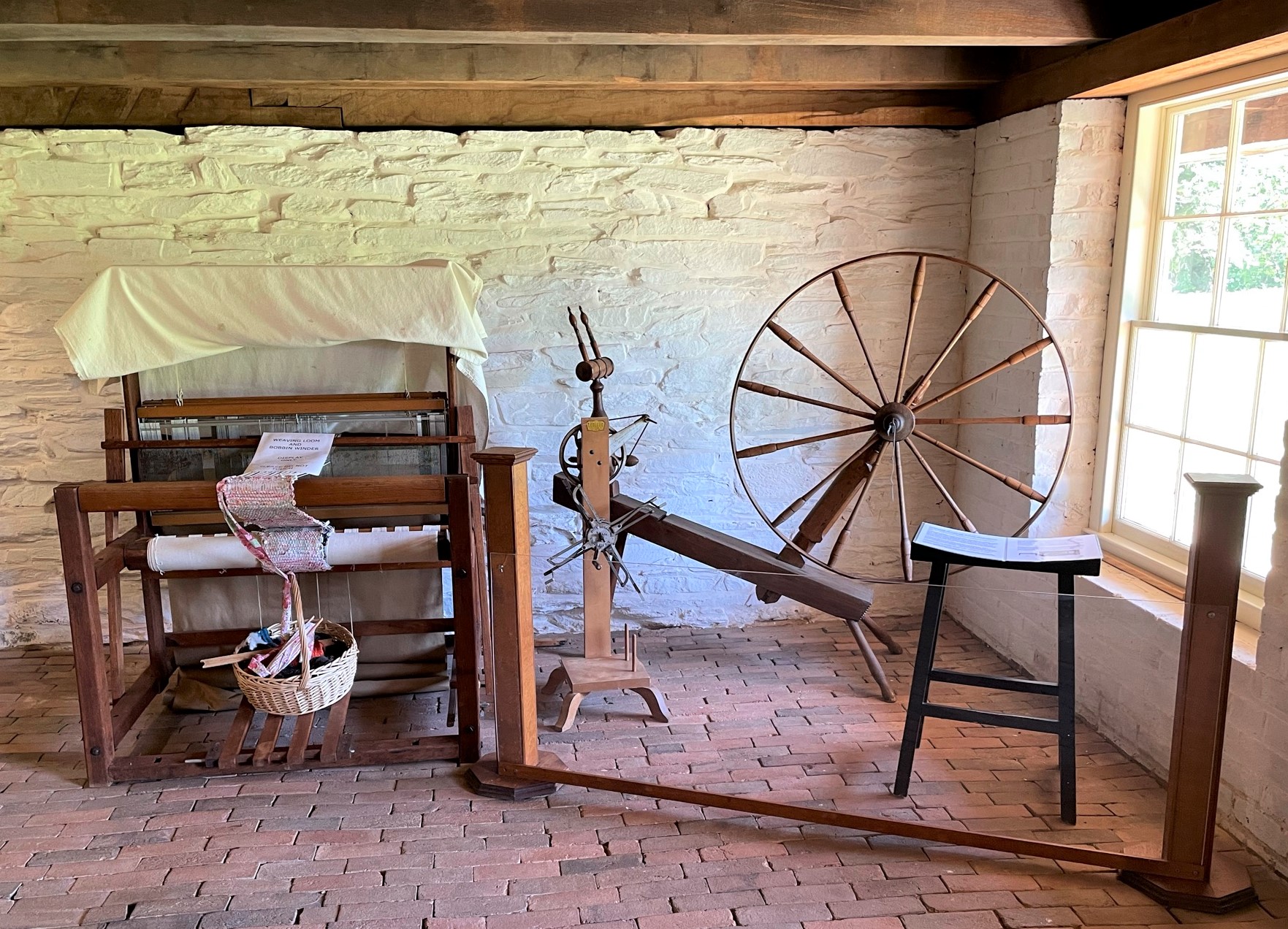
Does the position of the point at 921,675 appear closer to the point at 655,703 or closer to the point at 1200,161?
the point at 655,703

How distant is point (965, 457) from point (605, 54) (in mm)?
1729

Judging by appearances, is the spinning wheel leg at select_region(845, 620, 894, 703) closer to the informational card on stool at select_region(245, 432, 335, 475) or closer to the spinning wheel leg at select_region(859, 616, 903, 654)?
the spinning wheel leg at select_region(859, 616, 903, 654)

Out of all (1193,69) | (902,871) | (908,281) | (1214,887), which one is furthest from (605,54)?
(1214,887)

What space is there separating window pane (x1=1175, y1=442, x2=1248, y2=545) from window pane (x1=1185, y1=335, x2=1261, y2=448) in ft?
0.11

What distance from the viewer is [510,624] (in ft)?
8.84

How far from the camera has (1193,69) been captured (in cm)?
→ 274

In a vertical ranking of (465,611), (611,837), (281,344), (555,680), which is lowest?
(611,837)

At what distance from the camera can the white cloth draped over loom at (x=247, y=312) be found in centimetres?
277

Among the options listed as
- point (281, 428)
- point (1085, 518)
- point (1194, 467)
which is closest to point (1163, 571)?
point (1194, 467)

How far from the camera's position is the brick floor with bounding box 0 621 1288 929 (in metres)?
2.25

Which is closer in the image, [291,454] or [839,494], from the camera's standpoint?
[291,454]

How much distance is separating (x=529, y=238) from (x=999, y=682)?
2.21m

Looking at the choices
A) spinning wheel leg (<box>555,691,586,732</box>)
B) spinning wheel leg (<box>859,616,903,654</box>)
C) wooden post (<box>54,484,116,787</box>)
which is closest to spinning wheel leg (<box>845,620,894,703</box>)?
spinning wheel leg (<box>859,616,903,654</box>)

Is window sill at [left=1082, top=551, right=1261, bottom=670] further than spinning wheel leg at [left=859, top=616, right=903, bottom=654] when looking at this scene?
No
